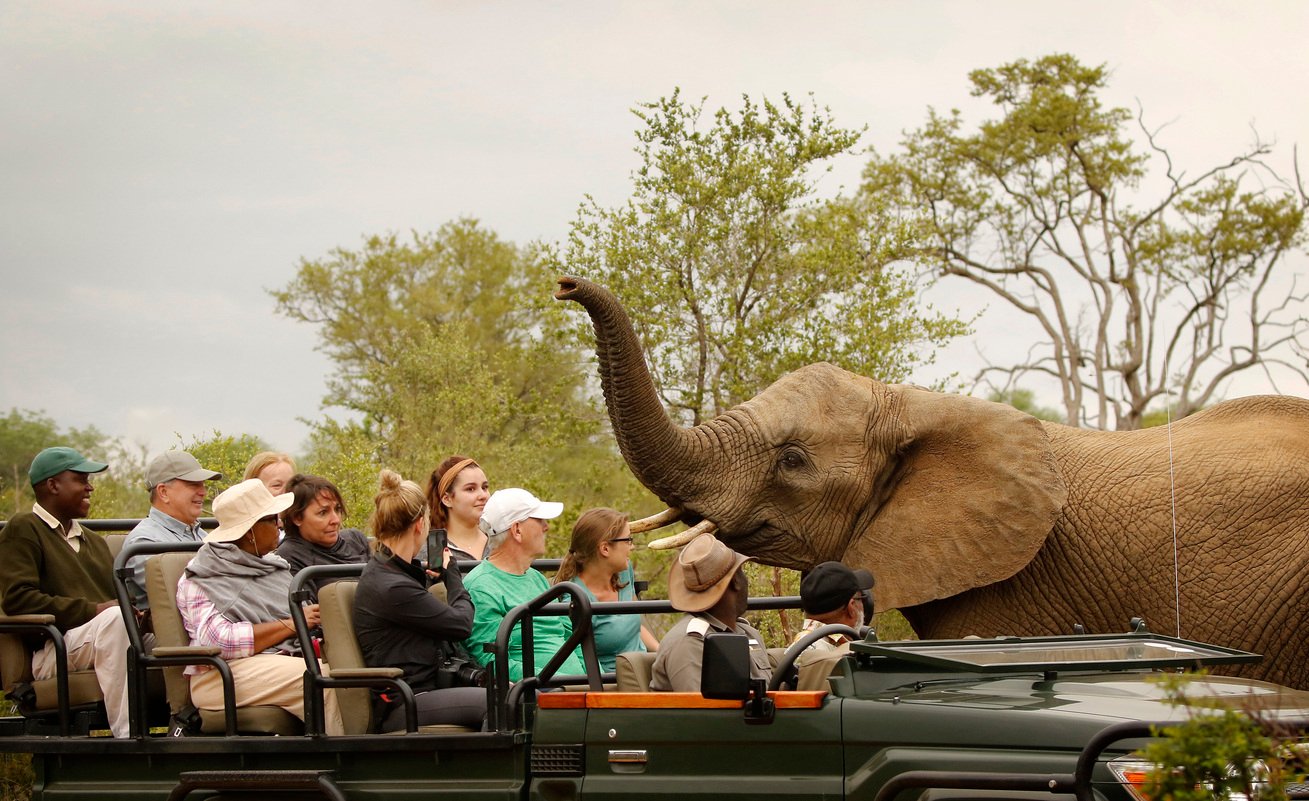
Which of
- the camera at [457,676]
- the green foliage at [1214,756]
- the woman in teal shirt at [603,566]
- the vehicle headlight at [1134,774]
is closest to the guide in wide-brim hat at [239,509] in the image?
the camera at [457,676]

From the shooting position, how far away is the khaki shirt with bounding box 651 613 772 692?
502 cm

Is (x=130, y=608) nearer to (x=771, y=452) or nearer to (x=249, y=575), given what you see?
(x=249, y=575)

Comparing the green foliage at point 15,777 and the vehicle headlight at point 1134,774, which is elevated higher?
the vehicle headlight at point 1134,774

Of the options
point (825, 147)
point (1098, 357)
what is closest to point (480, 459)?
point (825, 147)

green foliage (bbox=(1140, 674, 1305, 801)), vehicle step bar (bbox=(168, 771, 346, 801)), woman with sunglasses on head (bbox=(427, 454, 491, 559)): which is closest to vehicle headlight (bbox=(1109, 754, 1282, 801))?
green foliage (bbox=(1140, 674, 1305, 801))

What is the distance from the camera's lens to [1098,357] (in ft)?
98.9

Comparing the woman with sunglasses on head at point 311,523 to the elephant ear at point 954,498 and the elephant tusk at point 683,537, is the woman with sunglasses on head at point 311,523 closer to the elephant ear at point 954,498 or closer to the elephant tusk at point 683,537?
the elephant tusk at point 683,537

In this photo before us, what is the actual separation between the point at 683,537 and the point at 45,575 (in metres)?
3.09

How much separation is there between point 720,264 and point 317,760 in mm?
13128

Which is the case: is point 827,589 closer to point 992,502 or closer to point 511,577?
point 511,577

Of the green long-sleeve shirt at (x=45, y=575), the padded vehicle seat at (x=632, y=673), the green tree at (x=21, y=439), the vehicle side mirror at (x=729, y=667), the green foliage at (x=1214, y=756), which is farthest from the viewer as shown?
the green tree at (x=21, y=439)

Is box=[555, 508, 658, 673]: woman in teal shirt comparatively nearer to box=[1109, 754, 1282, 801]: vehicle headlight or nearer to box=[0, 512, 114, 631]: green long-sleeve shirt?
box=[0, 512, 114, 631]: green long-sleeve shirt

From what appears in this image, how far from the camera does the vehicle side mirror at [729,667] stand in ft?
14.6

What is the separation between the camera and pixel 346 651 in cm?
576
